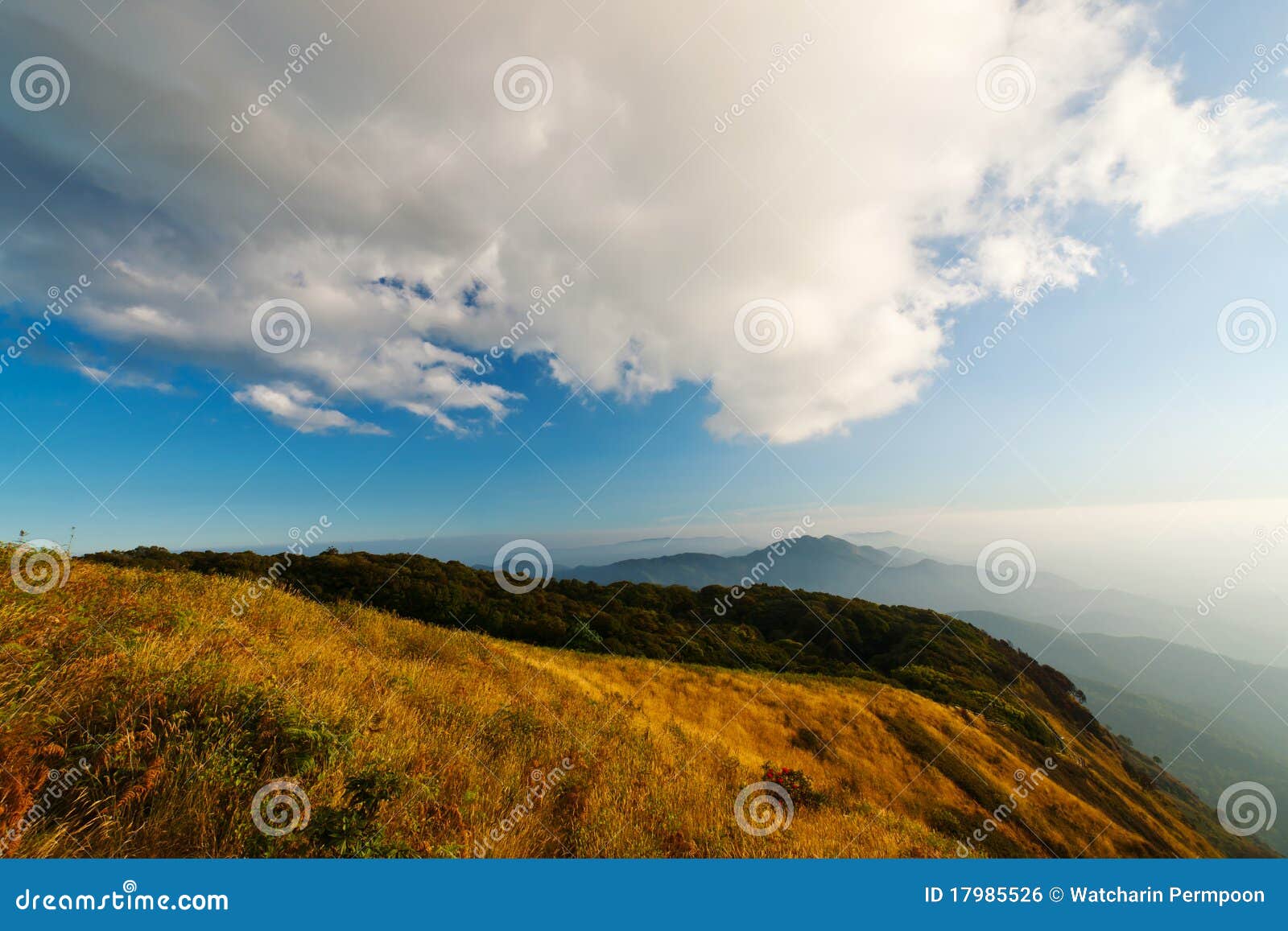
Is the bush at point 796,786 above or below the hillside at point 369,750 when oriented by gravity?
below

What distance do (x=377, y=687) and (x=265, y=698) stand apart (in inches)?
121

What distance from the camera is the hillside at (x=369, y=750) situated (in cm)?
462

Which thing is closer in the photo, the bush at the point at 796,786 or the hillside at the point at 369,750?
the hillside at the point at 369,750

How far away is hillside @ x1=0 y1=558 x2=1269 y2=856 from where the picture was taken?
4.62 m

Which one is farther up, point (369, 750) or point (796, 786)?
point (369, 750)

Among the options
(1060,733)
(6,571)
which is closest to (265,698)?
(6,571)

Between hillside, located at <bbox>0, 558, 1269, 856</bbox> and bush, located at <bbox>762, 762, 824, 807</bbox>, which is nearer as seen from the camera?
hillside, located at <bbox>0, 558, 1269, 856</bbox>

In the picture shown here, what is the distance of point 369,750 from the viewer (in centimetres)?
625

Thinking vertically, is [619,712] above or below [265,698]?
below

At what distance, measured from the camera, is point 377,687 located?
349 inches

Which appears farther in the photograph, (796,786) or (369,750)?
(796,786)

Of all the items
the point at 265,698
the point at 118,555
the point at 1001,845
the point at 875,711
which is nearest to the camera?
the point at 265,698

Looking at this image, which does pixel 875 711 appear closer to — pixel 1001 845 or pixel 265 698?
pixel 1001 845

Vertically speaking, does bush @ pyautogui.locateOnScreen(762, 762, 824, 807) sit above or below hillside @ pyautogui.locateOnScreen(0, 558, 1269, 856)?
below
